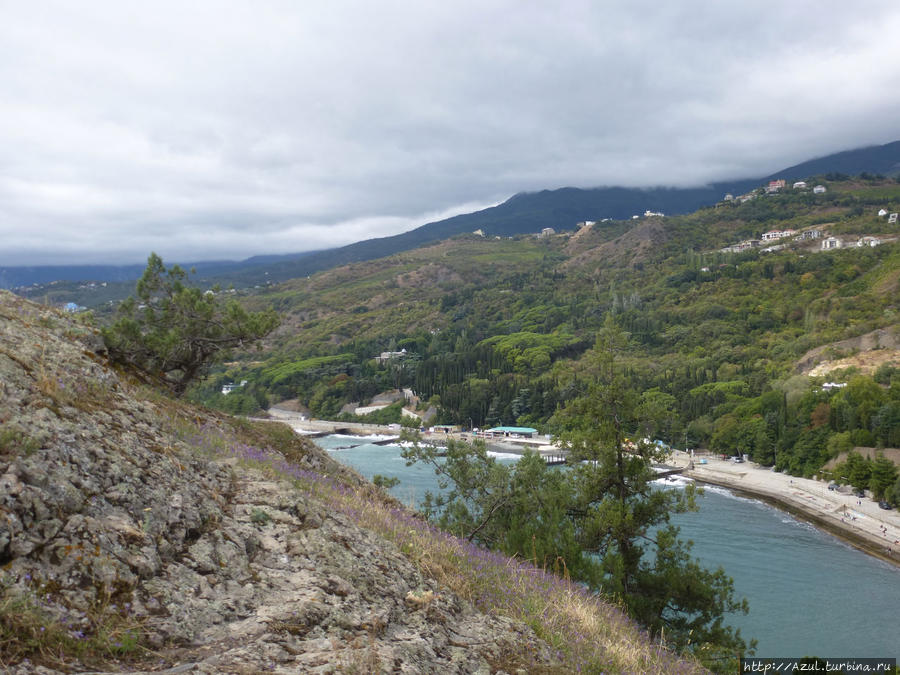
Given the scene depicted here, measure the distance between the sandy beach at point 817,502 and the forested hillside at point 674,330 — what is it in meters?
4.03

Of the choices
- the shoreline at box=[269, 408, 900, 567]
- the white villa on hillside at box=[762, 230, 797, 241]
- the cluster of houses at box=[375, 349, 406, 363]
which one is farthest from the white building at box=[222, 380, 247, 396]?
the white villa on hillside at box=[762, 230, 797, 241]

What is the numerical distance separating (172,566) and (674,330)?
375ft

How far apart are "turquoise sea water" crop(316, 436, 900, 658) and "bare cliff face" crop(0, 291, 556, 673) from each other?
1117 cm

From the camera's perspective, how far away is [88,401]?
4.32 meters

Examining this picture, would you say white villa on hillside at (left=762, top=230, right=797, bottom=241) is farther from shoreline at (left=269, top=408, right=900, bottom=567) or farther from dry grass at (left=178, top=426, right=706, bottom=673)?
dry grass at (left=178, top=426, right=706, bottom=673)

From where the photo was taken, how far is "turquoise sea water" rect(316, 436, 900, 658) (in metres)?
23.4

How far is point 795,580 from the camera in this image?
30562mm

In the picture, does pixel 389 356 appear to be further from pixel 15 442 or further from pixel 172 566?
pixel 15 442

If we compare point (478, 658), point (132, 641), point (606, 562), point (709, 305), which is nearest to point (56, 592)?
point (132, 641)

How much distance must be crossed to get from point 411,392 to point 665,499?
321 ft

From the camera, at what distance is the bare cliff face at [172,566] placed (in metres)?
2.59

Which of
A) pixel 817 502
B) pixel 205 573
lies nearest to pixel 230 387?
pixel 817 502

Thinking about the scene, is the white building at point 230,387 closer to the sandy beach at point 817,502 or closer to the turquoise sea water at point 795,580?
the turquoise sea water at point 795,580

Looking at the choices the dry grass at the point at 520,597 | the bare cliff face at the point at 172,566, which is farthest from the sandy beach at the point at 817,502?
the bare cliff face at the point at 172,566
